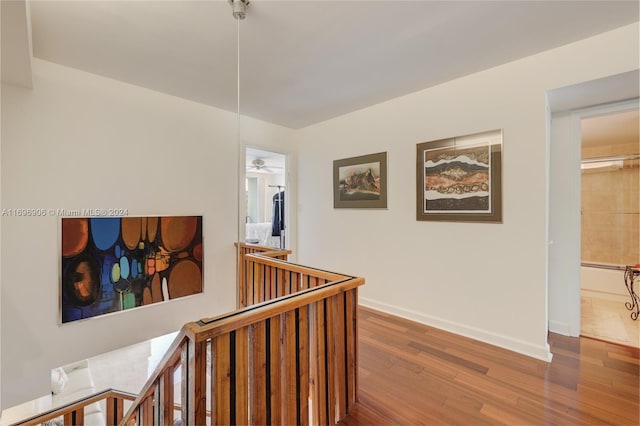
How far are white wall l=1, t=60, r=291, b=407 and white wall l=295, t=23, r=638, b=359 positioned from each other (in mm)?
1763

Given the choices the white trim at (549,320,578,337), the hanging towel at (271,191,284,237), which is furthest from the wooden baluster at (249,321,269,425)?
the hanging towel at (271,191,284,237)

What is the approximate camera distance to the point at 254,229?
5727 millimetres

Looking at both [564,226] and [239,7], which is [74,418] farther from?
[564,226]

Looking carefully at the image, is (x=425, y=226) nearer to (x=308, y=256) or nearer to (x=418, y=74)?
(x=418, y=74)

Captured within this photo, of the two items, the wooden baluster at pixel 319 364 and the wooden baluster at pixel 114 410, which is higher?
A: the wooden baluster at pixel 319 364

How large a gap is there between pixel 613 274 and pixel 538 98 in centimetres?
314

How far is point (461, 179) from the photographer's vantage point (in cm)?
261

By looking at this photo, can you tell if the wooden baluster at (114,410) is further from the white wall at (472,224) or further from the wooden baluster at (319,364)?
the white wall at (472,224)

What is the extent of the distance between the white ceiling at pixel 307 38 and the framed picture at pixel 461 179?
0.68m

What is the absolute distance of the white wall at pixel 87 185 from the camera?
217cm

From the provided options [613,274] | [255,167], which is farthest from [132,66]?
[613,274]

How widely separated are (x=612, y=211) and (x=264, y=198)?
23.6 ft

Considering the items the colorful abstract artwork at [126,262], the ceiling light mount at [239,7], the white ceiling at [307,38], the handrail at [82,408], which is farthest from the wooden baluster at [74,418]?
the ceiling light mount at [239,7]

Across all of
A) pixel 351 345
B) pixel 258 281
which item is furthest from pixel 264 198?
pixel 351 345
